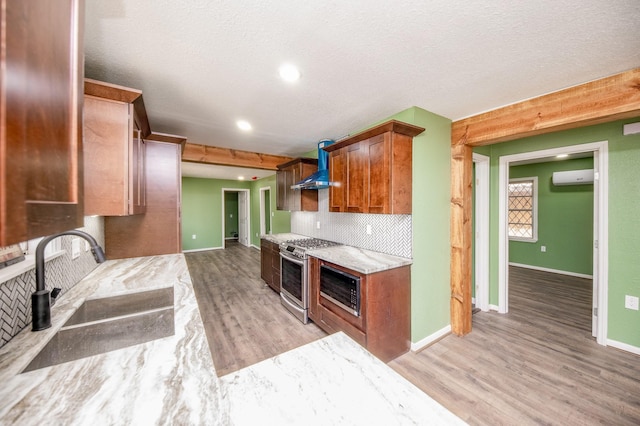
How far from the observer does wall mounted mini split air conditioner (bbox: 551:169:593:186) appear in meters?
4.37

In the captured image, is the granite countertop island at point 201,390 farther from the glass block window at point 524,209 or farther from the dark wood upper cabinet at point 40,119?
the glass block window at point 524,209

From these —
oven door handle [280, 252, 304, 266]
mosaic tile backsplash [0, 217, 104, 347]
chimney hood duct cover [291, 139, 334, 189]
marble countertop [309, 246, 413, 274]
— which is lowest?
oven door handle [280, 252, 304, 266]

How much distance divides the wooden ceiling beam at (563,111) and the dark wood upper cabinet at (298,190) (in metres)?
2.12

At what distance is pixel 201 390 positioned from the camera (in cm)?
74

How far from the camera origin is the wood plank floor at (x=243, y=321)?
2342 millimetres

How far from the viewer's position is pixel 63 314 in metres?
1.24

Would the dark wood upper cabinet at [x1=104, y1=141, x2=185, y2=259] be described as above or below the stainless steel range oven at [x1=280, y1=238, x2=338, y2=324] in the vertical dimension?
above

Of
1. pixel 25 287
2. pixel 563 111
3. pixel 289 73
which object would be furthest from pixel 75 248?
pixel 563 111

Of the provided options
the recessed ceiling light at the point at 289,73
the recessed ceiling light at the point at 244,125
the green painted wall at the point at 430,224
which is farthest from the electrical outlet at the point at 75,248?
the green painted wall at the point at 430,224

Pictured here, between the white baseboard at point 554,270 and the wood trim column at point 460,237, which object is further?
the white baseboard at point 554,270

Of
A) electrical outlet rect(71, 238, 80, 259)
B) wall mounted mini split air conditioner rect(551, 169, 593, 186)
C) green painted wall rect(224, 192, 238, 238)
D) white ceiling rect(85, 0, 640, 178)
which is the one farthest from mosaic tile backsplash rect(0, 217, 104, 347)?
green painted wall rect(224, 192, 238, 238)

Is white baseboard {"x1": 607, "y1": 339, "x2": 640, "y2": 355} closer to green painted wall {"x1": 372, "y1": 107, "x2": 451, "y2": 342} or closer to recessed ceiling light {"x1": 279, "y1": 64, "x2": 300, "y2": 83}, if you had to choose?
green painted wall {"x1": 372, "y1": 107, "x2": 451, "y2": 342}

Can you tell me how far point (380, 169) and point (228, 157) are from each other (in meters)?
2.79

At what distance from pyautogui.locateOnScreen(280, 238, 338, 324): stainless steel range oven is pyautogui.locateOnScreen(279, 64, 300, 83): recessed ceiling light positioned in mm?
1850
